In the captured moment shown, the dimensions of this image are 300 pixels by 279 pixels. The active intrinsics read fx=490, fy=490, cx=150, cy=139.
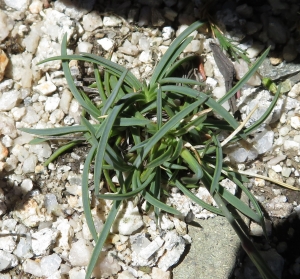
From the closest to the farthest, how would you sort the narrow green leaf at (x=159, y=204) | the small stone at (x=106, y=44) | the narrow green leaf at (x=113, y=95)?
1. the narrow green leaf at (x=113, y=95)
2. the narrow green leaf at (x=159, y=204)
3. the small stone at (x=106, y=44)

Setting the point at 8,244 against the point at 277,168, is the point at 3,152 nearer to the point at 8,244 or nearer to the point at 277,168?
the point at 8,244

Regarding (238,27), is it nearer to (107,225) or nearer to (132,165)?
(132,165)

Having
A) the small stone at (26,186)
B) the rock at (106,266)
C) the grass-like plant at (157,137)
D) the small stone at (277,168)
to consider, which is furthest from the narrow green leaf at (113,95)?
the small stone at (277,168)

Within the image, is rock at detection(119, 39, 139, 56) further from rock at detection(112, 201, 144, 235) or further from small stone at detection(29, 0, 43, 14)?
rock at detection(112, 201, 144, 235)

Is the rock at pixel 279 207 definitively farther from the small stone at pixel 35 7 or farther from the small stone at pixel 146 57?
the small stone at pixel 35 7

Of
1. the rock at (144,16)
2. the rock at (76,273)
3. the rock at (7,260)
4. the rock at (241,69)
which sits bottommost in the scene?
the rock at (7,260)

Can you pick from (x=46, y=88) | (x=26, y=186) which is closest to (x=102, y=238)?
(x=26, y=186)

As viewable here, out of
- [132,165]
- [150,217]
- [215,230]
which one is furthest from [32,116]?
[215,230]

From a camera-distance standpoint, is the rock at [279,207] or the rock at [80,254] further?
the rock at [279,207]

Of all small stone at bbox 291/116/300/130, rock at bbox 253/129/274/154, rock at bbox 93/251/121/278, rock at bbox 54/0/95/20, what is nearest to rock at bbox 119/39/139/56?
rock at bbox 54/0/95/20
